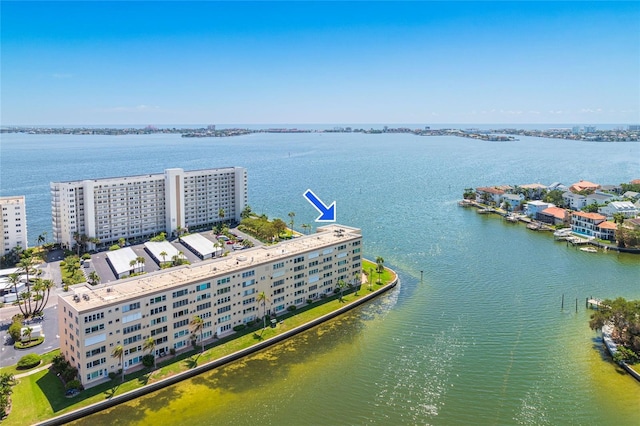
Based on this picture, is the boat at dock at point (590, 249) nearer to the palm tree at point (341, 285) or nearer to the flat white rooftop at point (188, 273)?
the flat white rooftop at point (188, 273)

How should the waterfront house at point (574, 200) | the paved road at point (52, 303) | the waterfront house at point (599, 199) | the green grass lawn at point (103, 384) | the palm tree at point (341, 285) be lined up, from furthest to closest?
the waterfront house at point (574, 200), the waterfront house at point (599, 199), the palm tree at point (341, 285), the paved road at point (52, 303), the green grass lawn at point (103, 384)

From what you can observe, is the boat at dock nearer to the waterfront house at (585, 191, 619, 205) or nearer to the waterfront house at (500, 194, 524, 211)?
the waterfront house at (585, 191, 619, 205)

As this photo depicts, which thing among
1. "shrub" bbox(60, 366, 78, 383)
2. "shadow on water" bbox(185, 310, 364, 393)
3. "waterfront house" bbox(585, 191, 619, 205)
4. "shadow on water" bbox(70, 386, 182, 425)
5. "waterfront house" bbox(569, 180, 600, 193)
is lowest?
"shadow on water" bbox(70, 386, 182, 425)

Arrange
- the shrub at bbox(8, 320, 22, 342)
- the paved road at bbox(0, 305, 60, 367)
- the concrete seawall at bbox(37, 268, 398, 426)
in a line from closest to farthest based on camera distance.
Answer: the concrete seawall at bbox(37, 268, 398, 426) < the paved road at bbox(0, 305, 60, 367) < the shrub at bbox(8, 320, 22, 342)

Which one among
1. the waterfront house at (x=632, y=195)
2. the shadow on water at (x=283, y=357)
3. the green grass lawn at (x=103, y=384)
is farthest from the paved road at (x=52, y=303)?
the waterfront house at (x=632, y=195)

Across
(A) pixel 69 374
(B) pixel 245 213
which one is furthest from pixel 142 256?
(A) pixel 69 374

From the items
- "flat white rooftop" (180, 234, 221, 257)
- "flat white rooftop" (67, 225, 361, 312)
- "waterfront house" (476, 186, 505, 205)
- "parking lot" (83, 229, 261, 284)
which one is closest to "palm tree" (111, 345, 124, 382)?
"flat white rooftop" (67, 225, 361, 312)

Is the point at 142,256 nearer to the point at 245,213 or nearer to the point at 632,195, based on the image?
the point at 245,213
